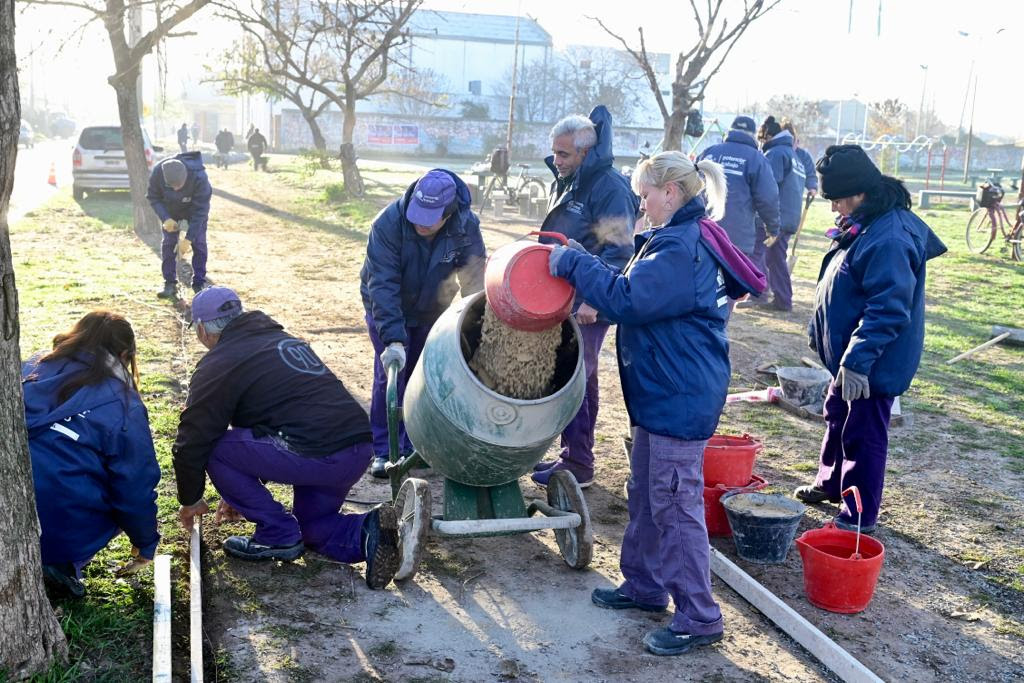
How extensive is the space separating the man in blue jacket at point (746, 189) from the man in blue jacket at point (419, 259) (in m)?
4.32

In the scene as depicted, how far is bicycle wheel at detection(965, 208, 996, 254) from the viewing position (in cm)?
1520

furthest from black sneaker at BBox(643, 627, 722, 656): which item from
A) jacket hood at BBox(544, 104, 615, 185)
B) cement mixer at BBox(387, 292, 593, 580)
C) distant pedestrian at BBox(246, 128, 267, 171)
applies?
distant pedestrian at BBox(246, 128, 267, 171)

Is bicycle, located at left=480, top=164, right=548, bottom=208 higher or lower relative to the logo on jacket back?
higher

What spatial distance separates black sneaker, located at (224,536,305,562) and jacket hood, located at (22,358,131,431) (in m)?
0.91

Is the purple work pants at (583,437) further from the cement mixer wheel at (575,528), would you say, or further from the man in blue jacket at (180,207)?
the man in blue jacket at (180,207)

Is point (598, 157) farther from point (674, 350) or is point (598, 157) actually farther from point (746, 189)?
point (746, 189)

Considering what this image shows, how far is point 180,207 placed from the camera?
387 inches

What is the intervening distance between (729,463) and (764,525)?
0.47 meters

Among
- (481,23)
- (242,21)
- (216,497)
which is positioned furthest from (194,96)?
(216,497)

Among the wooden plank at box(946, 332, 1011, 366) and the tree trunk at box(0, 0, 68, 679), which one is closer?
the tree trunk at box(0, 0, 68, 679)

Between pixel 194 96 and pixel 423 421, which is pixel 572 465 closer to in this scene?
pixel 423 421

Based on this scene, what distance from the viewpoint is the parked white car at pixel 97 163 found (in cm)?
1886

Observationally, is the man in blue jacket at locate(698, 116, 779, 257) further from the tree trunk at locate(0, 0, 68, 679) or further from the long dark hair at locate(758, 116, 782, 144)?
the tree trunk at locate(0, 0, 68, 679)

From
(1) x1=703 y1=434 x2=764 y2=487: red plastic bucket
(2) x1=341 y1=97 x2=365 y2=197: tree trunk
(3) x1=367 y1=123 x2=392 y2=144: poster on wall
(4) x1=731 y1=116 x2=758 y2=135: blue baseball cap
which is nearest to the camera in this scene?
(1) x1=703 y1=434 x2=764 y2=487: red plastic bucket
